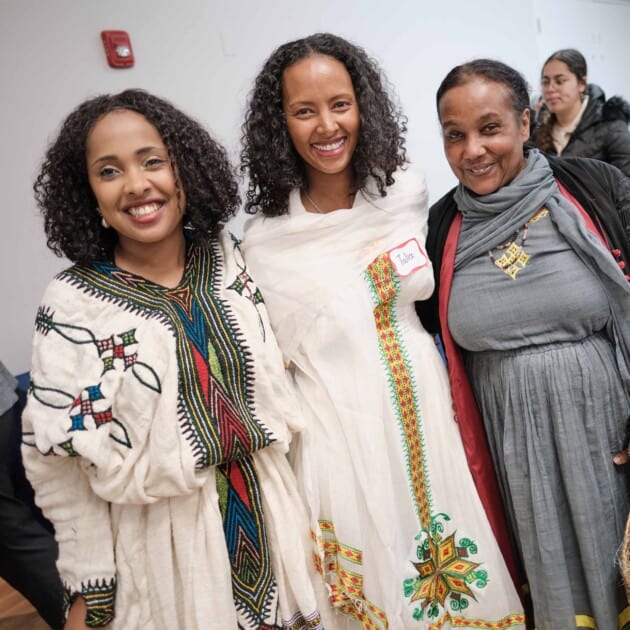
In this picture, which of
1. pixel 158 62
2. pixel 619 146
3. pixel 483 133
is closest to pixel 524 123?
pixel 483 133

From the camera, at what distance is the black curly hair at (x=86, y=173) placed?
3.71 ft

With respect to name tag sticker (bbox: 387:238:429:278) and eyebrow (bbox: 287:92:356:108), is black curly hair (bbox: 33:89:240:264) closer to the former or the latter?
eyebrow (bbox: 287:92:356:108)

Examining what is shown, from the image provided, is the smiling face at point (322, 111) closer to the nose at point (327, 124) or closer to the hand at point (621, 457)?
the nose at point (327, 124)

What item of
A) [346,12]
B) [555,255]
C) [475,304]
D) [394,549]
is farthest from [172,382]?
[346,12]

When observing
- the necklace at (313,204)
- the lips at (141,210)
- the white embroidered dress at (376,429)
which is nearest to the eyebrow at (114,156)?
the lips at (141,210)

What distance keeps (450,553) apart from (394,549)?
0.17m

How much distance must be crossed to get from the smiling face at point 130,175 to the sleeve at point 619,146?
2.35m

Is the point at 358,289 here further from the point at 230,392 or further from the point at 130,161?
the point at 130,161

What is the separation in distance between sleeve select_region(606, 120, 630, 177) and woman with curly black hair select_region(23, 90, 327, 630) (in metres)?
2.26

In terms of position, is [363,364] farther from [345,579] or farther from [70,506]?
[70,506]

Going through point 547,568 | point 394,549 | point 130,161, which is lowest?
point 547,568

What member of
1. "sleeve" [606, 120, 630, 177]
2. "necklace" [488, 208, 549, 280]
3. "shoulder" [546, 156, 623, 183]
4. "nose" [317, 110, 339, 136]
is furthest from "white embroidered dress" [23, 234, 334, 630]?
"sleeve" [606, 120, 630, 177]

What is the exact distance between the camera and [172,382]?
1030 mm

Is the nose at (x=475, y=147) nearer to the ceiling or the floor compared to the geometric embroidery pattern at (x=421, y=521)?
nearer to the ceiling
